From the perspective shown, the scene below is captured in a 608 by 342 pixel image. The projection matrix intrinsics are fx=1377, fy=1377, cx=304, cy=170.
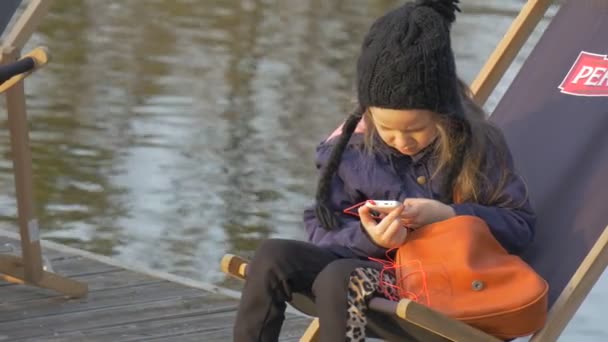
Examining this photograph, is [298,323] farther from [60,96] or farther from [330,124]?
[60,96]

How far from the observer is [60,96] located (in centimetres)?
769

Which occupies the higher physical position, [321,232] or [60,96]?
[321,232]

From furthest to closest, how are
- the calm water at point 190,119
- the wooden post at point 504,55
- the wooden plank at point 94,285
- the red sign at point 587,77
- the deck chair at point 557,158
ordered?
the calm water at point 190,119 → the wooden plank at point 94,285 → the wooden post at point 504,55 → the red sign at point 587,77 → the deck chair at point 557,158

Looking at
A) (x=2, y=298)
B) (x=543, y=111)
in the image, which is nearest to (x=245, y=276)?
(x=543, y=111)

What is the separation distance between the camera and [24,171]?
4.29 meters

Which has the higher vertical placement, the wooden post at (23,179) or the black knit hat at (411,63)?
the black knit hat at (411,63)

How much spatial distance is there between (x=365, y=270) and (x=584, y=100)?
1.00 m

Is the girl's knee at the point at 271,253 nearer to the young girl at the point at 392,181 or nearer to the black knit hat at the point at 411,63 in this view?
the young girl at the point at 392,181

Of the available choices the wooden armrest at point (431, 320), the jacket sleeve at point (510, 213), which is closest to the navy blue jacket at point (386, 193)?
the jacket sleeve at point (510, 213)

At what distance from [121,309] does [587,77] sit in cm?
165

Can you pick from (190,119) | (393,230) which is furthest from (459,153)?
(190,119)

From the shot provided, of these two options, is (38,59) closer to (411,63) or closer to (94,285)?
(94,285)

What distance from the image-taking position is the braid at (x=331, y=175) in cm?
335

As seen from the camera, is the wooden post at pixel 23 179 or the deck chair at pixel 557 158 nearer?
the deck chair at pixel 557 158
